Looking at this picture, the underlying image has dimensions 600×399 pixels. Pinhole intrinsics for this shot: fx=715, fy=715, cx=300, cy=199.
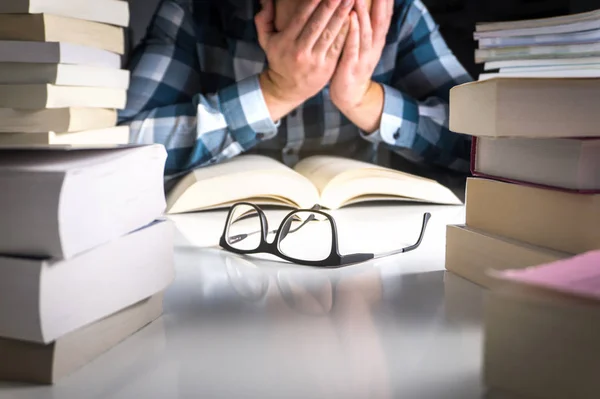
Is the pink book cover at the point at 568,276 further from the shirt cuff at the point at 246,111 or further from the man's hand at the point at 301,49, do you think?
the shirt cuff at the point at 246,111

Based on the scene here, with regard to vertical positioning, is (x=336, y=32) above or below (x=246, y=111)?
above

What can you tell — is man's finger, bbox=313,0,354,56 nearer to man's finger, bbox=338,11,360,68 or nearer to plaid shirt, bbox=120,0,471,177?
man's finger, bbox=338,11,360,68

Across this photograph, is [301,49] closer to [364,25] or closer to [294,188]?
[364,25]

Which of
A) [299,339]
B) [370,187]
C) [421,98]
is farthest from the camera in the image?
[421,98]

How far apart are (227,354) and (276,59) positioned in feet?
2.88

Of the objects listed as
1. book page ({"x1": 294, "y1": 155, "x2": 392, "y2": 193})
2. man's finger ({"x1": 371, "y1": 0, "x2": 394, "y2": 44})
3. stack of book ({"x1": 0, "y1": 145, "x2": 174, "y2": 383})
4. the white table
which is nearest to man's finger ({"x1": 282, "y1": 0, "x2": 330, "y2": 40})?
man's finger ({"x1": 371, "y1": 0, "x2": 394, "y2": 44})

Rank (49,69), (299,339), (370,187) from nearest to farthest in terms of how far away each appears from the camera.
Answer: (299,339)
(49,69)
(370,187)

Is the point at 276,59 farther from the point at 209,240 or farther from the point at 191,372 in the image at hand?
the point at 191,372

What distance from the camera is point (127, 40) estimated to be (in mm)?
1793

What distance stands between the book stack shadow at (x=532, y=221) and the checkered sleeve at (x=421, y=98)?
0.73 meters

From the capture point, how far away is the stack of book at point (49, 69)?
37.3 inches

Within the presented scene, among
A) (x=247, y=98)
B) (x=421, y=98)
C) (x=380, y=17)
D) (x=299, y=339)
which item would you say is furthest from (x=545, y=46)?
(x=299, y=339)

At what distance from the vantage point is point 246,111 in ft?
4.34

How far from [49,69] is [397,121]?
649 millimetres
